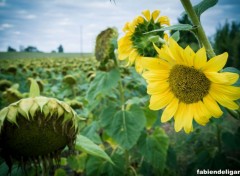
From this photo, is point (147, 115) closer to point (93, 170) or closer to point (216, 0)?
point (93, 170)

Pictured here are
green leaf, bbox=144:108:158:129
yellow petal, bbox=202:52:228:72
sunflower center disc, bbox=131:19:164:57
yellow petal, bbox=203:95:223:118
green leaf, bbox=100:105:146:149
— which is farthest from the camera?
green leaf, bbox=144:108:158:129

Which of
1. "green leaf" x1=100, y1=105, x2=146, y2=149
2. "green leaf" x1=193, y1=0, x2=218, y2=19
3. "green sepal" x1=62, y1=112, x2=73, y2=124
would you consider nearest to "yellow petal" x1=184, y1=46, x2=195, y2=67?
"green leaf" x1=193, y1=0, x2=218, y2=19

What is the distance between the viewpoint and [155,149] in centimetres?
163

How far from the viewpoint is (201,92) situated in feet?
2.48

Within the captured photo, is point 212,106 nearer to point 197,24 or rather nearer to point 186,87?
point 186,87

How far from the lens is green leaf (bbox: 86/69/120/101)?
1.64 metres

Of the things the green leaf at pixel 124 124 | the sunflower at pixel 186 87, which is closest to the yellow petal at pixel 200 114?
the sunflower at pixel 186 87

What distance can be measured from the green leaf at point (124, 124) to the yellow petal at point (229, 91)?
0.89m

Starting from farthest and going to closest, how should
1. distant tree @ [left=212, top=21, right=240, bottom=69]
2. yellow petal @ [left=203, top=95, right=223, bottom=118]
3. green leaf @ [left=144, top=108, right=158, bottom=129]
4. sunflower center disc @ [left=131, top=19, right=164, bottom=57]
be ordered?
distant tree @ [left=212, top=21, right=240, bottom=69] → green leaf @ [left=144, top=108, right=158, bottom=129] → sunflower center disc @ [left=131, top=19, right=164, bottom=57] → yellow petal @ [left=203, top=95, right=223, bottom=118]

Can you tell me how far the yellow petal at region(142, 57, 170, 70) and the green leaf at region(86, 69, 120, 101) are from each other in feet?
2.89

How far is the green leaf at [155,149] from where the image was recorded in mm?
1562

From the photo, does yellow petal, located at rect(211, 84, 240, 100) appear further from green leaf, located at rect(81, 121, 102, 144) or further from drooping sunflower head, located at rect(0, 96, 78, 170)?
green leaf, located at rect(81, 121, 102, 144)

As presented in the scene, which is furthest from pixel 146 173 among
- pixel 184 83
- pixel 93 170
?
pixel 184 83

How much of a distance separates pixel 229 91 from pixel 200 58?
108 mm
